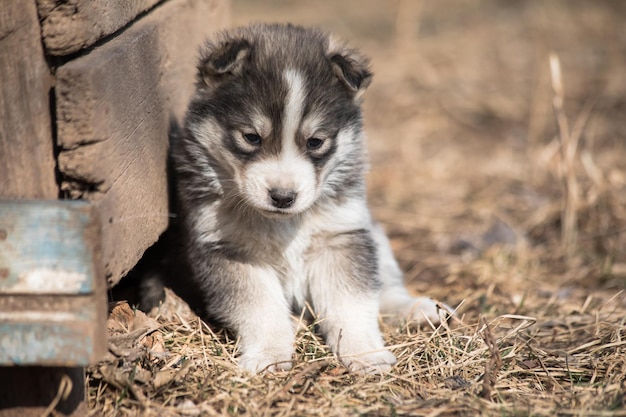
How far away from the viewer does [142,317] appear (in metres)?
3.62

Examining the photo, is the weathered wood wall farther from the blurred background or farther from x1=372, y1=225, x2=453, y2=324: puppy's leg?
the blurred background

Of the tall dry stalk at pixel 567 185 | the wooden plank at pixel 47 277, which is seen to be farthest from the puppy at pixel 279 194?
the tall dry stalk at pixel 567 185

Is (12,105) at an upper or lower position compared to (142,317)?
upper

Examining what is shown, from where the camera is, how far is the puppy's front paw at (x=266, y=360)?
336cm

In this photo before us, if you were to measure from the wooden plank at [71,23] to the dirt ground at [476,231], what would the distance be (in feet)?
3.75

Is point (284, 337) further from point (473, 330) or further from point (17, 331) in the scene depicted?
point (17, 331)

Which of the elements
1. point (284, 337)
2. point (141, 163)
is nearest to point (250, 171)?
point (141, 163)

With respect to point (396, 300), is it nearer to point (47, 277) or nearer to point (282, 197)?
point (282, 197)

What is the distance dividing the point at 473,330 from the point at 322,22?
23.5ft

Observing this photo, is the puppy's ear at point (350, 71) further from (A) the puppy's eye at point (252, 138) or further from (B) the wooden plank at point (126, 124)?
(B) the wooden plank at point (126, 124)

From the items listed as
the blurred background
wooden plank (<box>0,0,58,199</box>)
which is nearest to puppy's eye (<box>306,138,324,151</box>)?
wooden plank (<box>0,0,58,199</box>)

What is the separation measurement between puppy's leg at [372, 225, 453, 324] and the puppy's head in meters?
0.69

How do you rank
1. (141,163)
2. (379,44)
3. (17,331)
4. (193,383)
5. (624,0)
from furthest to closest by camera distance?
1. (624,0)
2. (379,44)
3. (141,163)
4. (193,383)
5. (17,331)

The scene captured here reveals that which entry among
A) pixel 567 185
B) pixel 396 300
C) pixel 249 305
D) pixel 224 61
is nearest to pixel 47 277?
pixel 249 305
